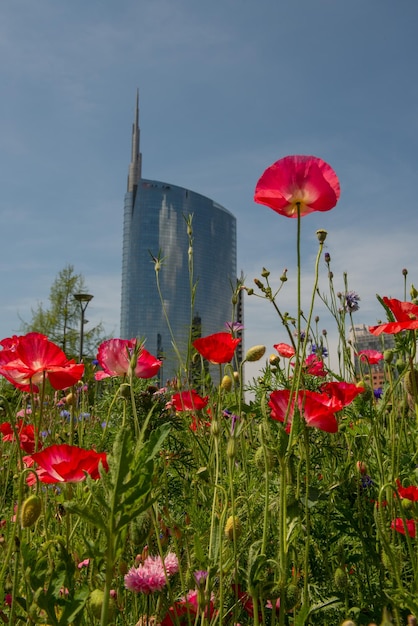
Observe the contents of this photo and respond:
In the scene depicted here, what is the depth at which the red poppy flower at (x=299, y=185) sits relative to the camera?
3.07 ft

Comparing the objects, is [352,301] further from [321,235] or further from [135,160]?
[135,160]

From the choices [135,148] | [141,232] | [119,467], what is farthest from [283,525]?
[135,148]

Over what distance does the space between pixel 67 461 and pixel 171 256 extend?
80694mm

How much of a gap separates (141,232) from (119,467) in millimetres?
79122

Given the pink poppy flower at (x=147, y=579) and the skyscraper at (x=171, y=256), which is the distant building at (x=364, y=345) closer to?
the pink poppy flower at (x=147, y=579)

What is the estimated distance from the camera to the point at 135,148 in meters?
87.4

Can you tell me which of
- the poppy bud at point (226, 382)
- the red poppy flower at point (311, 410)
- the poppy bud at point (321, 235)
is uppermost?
the poppy bud at point (321, 235)

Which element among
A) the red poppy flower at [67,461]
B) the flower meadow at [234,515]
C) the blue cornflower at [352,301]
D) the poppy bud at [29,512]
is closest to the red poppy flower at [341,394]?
the flower meadow at [234,515]

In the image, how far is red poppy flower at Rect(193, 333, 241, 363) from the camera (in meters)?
1.16

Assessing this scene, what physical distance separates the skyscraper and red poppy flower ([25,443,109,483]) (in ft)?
241

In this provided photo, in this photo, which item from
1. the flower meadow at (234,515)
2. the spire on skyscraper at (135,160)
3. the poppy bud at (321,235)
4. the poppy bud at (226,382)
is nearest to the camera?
the flower meadow at (234,515)

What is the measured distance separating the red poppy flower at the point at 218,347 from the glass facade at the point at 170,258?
7303 cm

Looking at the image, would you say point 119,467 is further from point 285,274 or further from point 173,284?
point 173,284

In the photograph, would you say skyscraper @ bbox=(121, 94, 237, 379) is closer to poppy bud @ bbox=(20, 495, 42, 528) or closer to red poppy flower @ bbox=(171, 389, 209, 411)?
red poppy flower @ bbox=(171, 389, 209, 411)
